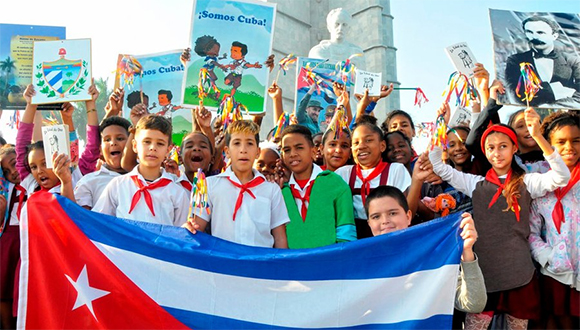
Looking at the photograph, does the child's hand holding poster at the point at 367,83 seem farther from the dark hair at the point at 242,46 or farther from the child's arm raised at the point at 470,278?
the child's arm raised at the point at 470,278

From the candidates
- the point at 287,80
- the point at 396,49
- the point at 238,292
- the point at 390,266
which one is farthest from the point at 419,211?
the point at 396,49

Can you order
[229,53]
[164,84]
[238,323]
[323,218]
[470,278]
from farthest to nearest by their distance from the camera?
1. [164,84]
2. [229,53]
3. [323,218]
4. [238,323]
5. [470,278]

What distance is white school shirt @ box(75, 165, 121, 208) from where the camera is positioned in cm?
459

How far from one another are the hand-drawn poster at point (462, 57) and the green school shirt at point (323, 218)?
1.80 m

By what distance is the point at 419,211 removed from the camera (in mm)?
4707

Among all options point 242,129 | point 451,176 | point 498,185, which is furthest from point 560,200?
point 242,129

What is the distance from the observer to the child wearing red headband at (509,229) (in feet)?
13.6

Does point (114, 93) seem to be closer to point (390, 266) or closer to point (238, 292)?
point (238, 292)

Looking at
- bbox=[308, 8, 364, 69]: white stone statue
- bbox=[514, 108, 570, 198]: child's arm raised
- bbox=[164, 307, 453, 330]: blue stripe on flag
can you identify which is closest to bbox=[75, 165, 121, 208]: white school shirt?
bbox=[164, 307, 453, 330]: blue stripe on flag

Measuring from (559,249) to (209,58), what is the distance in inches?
171

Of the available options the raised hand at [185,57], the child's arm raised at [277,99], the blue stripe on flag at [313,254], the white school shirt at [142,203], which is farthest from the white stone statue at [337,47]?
the blue stripe on flag at [313,254]

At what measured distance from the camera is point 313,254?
12.5ft

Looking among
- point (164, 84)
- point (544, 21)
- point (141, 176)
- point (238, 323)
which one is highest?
point (544, 21)

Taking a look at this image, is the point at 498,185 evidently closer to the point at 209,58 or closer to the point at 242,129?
the point at 242,129
